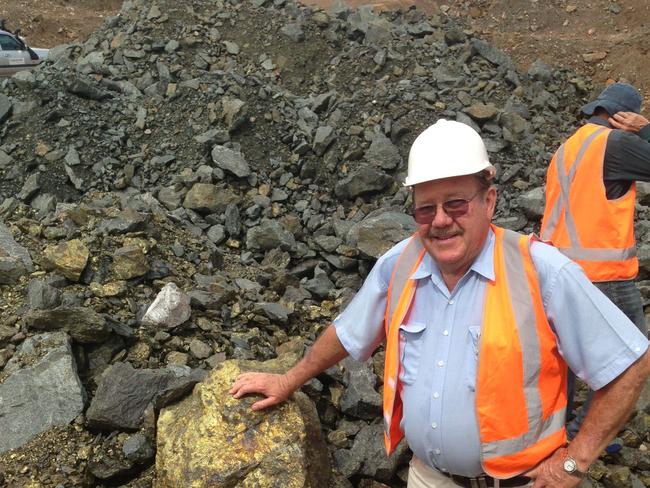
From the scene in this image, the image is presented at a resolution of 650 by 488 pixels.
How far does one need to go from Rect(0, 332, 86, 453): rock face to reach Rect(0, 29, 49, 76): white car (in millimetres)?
14132

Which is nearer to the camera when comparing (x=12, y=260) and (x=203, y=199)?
(x=12, y=260)

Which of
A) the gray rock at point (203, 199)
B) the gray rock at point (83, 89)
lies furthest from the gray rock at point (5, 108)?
the gray rock at point (203, 199)

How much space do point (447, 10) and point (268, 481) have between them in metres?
17.8

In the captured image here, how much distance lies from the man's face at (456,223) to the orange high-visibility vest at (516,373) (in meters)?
0.11

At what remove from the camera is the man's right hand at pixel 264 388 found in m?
3.36

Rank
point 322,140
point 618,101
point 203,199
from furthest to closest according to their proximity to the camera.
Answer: point 322,140, point 203,199, point 618,101

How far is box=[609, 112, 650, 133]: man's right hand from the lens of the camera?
418 centimetres

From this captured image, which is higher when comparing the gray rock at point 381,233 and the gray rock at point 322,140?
the gray rock at point 322,140

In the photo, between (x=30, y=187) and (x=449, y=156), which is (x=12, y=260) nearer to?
(x=30, y=187)

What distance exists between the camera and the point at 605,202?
4008 millimetres

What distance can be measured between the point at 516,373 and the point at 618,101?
273 centimetres

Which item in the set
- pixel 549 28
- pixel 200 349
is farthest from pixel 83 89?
pixel 549 28

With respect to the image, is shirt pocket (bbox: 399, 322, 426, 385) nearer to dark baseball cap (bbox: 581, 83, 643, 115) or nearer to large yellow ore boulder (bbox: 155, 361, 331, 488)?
large yellow ore boulder (bbox: 155, 361, 331, 488)

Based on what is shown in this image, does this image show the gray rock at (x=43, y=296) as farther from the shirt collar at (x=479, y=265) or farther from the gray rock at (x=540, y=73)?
the gray rock at (x=540, y=73)
